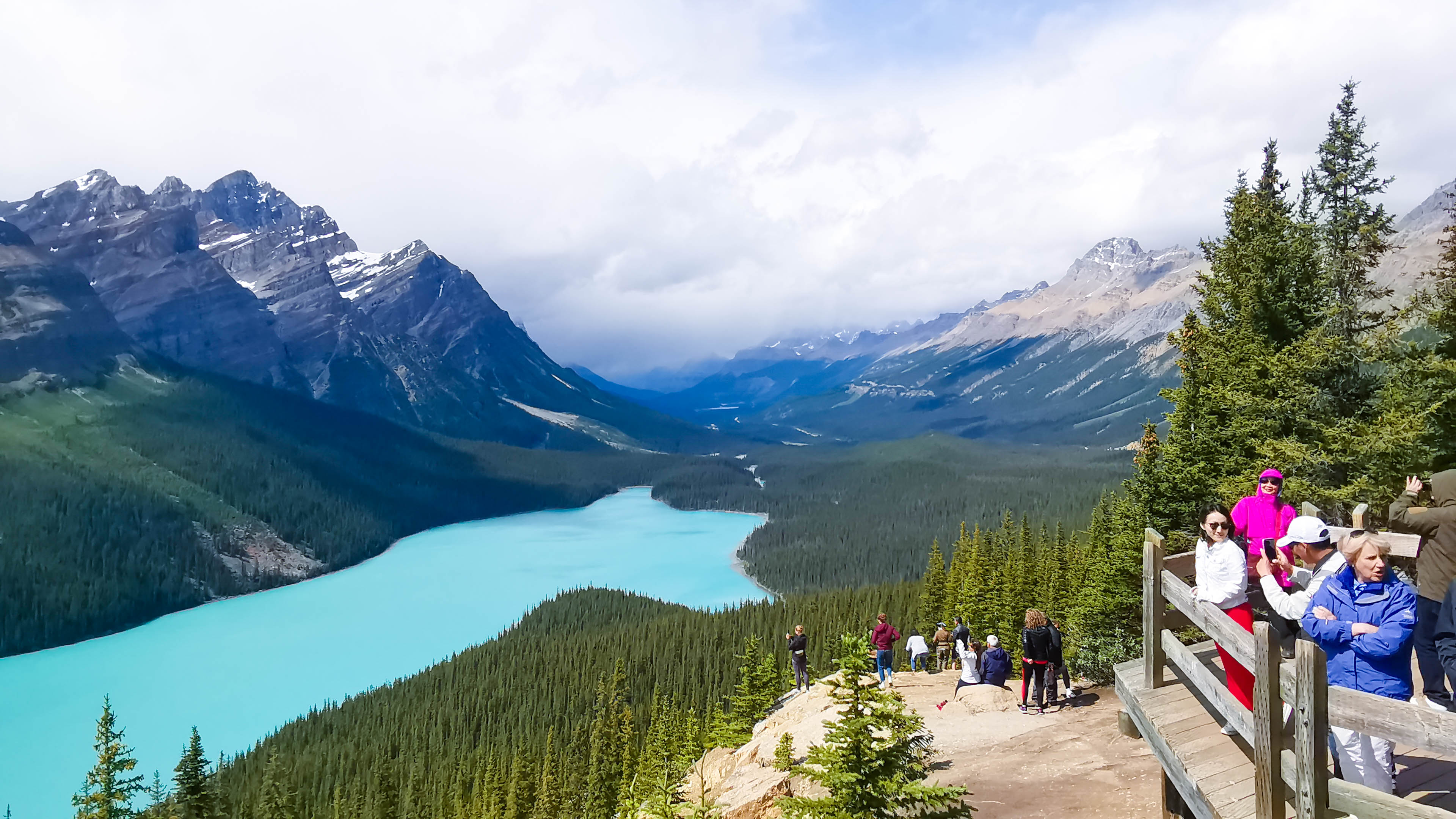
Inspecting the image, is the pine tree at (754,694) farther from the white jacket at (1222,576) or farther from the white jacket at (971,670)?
the white jacket at (1222,576)

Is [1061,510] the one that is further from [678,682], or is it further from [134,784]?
[134,784]

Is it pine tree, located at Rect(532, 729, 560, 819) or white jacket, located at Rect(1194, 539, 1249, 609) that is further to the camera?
pine tree, located at Rect(532, 729, 560, 819)

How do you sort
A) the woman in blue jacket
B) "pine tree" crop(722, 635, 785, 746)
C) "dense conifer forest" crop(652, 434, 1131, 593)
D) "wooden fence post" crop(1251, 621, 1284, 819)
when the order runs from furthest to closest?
"dense conifer forest" crop(652, 434, 1131, 593) < "pine tree" crop(722, 635, 785, 746) < the woman in blue jacket < "wooden fence post" crop(1251, 621, 1284, 819)

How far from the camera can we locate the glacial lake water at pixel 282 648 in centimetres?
7512

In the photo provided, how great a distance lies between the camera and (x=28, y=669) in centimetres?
9650

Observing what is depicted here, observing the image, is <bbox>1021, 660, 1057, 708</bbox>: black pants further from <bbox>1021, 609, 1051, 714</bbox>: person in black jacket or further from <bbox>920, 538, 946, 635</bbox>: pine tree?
<bbox>920, 538, 946, 635</bbox>: pine tree

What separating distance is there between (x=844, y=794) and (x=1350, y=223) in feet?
107

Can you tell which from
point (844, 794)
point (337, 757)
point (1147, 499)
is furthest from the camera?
point (337, 757)

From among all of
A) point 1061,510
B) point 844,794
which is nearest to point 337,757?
point 844,794

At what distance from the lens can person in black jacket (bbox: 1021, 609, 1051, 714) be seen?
19516mm

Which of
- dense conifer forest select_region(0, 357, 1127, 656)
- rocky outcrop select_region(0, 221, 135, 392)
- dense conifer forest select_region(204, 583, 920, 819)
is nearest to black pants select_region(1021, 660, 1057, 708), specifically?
dense conifer forest select_region(204, 583, 920, 819)

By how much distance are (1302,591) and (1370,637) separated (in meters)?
2.06

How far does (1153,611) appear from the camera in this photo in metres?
10.1

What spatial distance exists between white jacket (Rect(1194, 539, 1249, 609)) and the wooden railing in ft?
3.26
